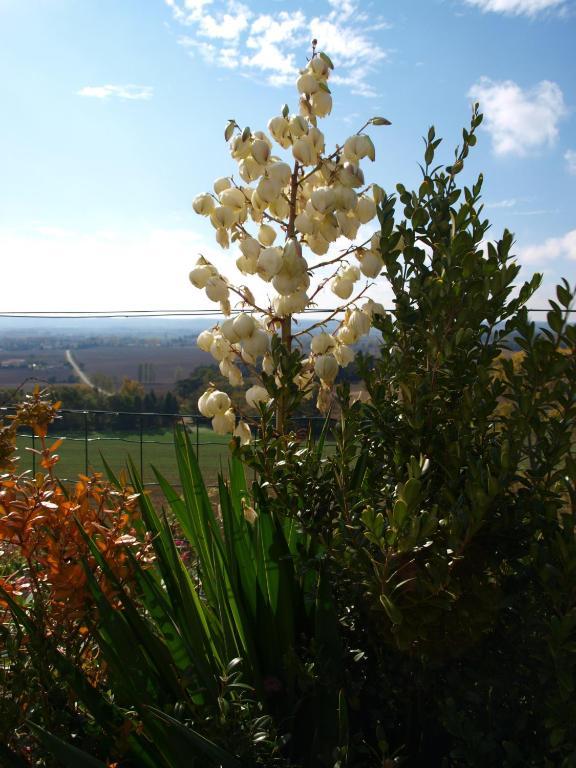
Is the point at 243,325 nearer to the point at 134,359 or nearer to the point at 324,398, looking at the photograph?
the point at 324,398

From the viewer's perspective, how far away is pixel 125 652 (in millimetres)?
1148

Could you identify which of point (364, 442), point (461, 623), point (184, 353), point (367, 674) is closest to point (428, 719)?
point (367, 674)

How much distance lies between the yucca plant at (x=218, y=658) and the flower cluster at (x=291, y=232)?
1.15 ft

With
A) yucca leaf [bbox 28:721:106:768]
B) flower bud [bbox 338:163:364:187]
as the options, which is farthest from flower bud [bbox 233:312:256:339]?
yucca leaf [bbox 28:721:106:768]

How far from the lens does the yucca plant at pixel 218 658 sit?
1.01 m

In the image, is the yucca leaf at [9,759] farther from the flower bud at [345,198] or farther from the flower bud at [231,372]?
the flower bud at [345,198]

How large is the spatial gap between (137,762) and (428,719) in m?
0.53

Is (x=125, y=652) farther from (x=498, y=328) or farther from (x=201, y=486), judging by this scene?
(x=498, y=328)

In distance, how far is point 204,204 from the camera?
5.68ft

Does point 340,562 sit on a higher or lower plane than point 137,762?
higher

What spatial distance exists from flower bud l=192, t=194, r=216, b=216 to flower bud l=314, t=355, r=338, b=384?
0.50 metres

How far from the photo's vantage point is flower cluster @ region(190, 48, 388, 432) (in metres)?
1.62

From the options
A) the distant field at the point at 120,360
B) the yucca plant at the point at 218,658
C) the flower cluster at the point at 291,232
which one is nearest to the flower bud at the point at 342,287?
the flower cluster at the point at 291,232

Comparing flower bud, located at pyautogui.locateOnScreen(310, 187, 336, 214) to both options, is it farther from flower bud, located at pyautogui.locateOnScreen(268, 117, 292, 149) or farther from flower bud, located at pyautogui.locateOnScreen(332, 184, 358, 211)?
flower bud, located at pyautogui.locateOnScreen(268, 117, 292, 149)
